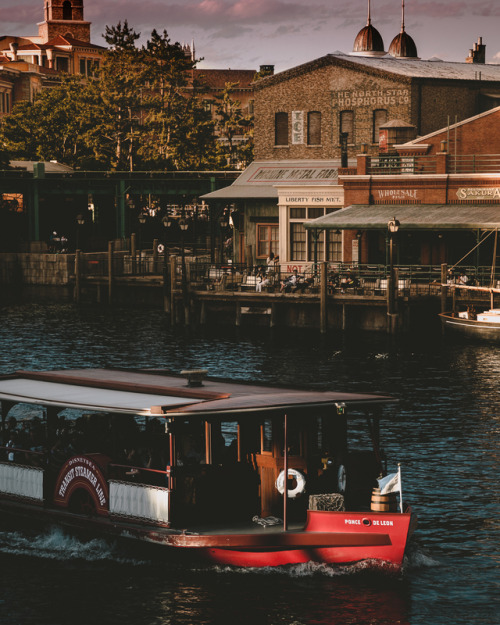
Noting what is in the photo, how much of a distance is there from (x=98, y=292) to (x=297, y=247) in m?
11.5

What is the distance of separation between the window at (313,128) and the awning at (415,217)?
1004cm

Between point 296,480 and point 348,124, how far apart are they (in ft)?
161

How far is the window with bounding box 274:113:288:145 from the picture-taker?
68.3 meters

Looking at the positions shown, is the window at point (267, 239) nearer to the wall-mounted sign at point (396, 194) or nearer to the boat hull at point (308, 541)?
the wall-mounted sign at point (396, 194)

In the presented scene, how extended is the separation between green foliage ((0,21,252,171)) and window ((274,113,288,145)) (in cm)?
3238

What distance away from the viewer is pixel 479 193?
181 ft

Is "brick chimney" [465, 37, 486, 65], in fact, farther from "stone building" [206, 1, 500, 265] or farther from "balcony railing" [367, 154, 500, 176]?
"balcony railing" [367, 154, 500, 176]

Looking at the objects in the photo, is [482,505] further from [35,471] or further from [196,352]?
[196,352]

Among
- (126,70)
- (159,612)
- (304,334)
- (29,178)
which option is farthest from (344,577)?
(126,70)

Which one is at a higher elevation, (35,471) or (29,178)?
(29,178)

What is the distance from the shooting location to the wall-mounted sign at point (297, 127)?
67.5 metres

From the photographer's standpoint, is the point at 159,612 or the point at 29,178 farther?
the point at 29,178

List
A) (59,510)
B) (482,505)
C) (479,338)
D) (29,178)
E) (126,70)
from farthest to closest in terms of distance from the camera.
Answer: (126,70) < (29,178) < (479,338) < (482,505) < (59,510)

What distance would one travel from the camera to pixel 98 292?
65.1 metres
